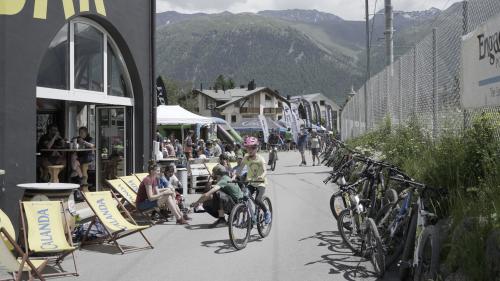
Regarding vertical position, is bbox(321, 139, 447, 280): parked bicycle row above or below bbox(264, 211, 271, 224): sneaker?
above

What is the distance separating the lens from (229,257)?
7.91 metres

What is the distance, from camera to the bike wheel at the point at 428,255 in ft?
17.0

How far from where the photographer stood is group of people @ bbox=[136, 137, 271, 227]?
9719 millimetres

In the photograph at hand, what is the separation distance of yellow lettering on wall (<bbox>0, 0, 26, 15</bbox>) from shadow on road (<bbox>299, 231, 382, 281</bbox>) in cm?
575

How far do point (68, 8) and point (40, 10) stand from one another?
1.02 m

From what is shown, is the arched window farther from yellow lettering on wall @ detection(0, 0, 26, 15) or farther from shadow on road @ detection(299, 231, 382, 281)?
shadow on road @ detection(299, 231, 382, 281)

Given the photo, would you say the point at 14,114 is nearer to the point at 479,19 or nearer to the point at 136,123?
the point at 136,123

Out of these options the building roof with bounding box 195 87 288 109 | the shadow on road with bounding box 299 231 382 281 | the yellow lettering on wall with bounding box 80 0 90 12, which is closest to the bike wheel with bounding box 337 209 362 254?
the shadow on road with bounding box 299 231 382 281

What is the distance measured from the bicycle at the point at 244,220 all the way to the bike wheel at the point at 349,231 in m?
1.45

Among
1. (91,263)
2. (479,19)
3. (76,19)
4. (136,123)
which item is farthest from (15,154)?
(479,19)

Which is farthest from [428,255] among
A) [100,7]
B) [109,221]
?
[100,7]

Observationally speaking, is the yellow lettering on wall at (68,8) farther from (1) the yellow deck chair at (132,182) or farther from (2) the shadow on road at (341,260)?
(2) the shadow on road at (341,260)

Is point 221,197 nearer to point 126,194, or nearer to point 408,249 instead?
point 126,194

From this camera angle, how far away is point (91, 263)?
772cm
